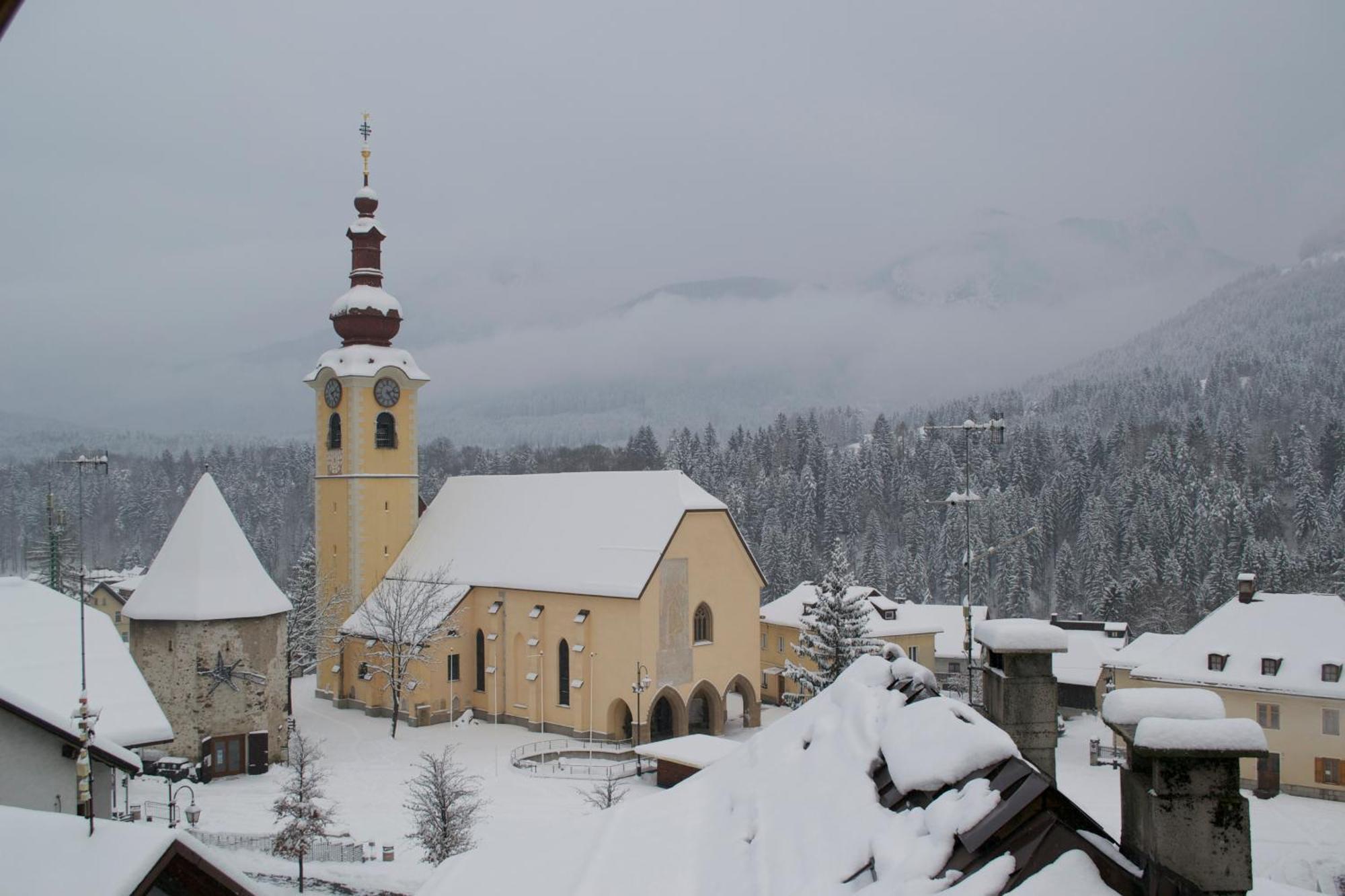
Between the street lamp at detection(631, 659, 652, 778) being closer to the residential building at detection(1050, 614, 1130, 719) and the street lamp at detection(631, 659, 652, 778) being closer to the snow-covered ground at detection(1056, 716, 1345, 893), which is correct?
the snow-covered ground at detection(1056, 716, 1345, 893)

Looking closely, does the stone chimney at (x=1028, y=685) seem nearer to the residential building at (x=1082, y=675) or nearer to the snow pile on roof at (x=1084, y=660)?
the snow pile on roof at (x=1084, y=660)

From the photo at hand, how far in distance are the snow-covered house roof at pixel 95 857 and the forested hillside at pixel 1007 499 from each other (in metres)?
76.1

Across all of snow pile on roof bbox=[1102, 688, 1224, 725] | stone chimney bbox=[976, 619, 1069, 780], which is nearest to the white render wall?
stone chimney bbox=[976, 619, 1069, 780]

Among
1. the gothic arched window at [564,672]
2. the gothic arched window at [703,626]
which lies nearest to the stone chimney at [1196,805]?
the gothic arched window at [703,626]

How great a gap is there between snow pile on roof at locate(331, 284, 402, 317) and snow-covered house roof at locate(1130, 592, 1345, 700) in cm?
3500

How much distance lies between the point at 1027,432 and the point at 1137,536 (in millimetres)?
36817

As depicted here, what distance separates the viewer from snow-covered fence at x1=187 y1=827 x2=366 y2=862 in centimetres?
2328

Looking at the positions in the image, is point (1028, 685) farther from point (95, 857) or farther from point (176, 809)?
point (176, 809)

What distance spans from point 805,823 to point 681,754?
2354 centimetres

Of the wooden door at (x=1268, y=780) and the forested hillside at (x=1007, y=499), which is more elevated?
the forested hillside at (x=1007, y=499)

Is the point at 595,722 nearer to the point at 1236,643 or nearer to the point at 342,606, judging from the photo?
the point at 342,606

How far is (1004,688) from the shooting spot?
22.6ft

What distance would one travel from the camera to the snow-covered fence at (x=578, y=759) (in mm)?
31672

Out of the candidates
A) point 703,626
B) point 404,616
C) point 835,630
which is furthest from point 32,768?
point 835,630
